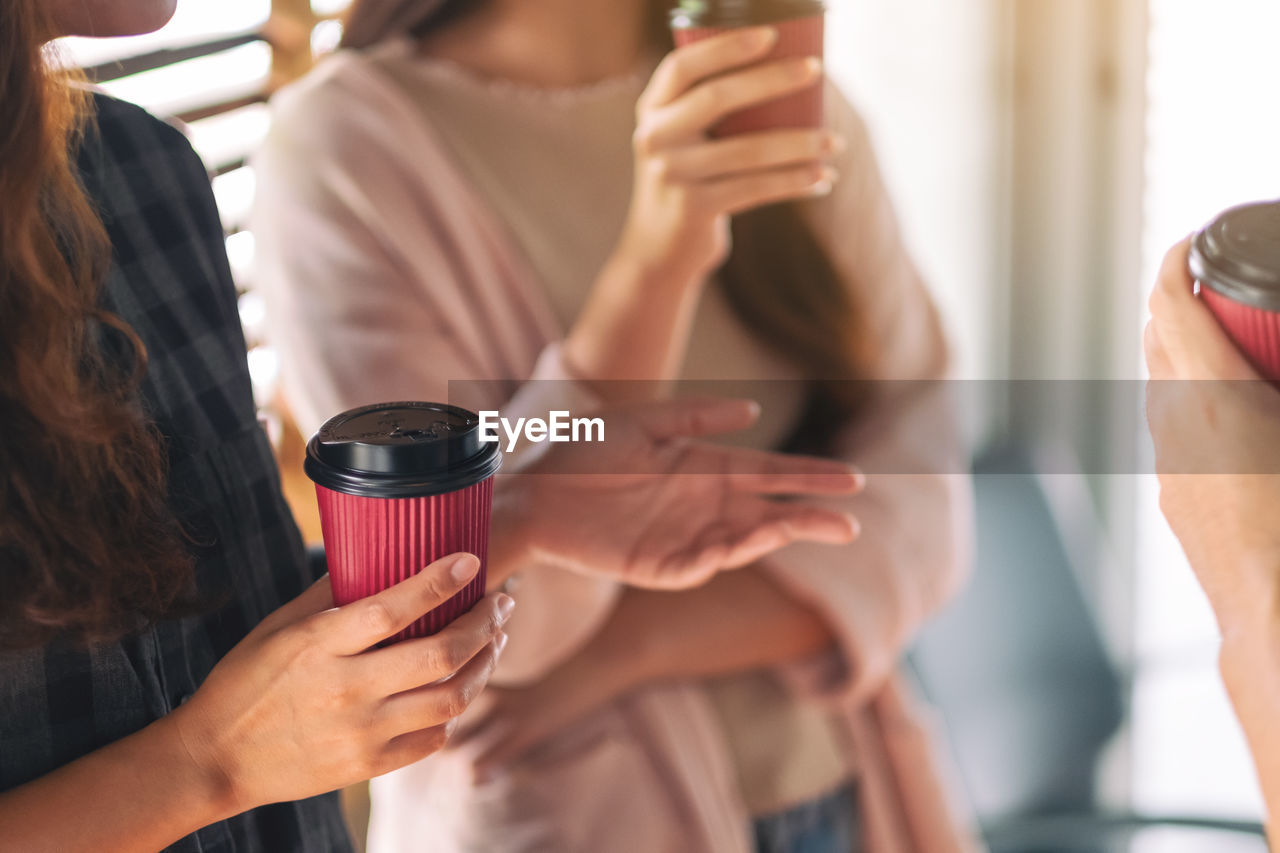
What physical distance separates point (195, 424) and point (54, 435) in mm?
76

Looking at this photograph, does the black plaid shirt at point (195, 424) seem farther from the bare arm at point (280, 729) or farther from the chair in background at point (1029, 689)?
the chair in background at point (1029, 689)

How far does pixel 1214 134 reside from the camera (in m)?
0.70

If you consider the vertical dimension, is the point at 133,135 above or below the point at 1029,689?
above

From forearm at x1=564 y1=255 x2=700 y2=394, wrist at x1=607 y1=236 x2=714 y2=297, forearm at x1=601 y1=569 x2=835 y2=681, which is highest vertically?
wrist at x1=607 y1=236 x2=714 y2=297

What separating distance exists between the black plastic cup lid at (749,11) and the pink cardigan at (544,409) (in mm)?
129

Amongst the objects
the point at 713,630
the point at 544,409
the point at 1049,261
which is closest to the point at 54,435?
the point at 544,409

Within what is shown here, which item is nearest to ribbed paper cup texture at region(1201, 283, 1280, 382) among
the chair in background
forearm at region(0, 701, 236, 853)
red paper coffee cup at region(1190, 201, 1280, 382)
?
red paper coffee cup at region(1190, 201, 1280, 382)

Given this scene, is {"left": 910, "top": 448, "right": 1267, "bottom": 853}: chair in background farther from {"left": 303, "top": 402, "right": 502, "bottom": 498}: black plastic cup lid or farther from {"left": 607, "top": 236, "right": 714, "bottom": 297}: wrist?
{"left": 303, "top": 402, "right": 502, "bottom": 498}: black plastic cup lid

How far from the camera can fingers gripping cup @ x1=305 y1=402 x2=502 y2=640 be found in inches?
12.0

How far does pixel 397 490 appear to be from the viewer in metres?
0.31

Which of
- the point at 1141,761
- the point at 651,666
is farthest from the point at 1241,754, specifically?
the point at 651,666

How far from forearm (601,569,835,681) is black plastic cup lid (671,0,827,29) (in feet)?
0.89

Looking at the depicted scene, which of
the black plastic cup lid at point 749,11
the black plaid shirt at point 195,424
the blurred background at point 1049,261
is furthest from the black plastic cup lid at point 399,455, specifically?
the blurred background at point 1049,261

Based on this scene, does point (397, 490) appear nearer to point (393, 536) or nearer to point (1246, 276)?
point (393, 536)
